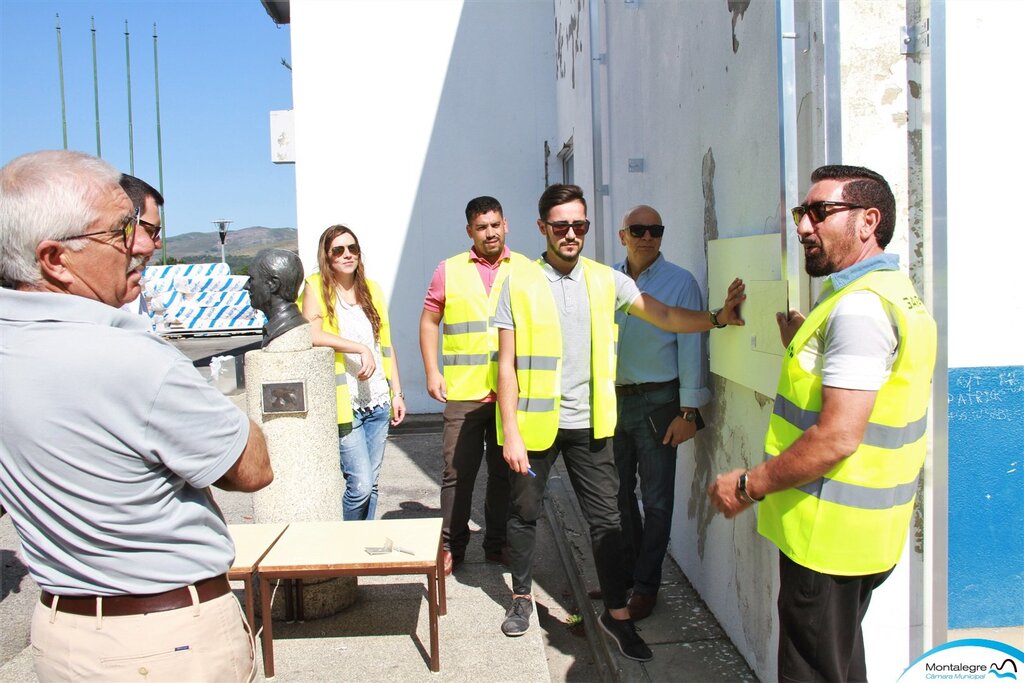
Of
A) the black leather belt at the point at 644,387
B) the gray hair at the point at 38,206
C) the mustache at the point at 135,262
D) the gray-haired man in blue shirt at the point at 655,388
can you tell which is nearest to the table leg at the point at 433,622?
the gray-haired man in blue shirt at the point at 655,388

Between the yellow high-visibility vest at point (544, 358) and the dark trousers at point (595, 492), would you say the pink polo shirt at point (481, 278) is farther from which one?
the dark trousers at point (595, 492)

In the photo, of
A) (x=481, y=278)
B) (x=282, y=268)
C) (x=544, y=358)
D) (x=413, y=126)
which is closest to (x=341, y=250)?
(x=282, y=268)

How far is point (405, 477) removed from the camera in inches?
271

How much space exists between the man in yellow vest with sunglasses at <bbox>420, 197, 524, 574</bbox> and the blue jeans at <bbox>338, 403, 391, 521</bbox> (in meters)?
0.35

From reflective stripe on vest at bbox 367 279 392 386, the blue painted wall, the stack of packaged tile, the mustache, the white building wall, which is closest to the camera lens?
the mustache

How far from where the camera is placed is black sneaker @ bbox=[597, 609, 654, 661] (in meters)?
3.53

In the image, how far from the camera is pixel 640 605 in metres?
3.97

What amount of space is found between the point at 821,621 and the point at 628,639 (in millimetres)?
1469

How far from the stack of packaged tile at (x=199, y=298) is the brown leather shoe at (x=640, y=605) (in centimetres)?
2177

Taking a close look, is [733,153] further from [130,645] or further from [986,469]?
[130,645]

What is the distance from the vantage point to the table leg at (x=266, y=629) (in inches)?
128

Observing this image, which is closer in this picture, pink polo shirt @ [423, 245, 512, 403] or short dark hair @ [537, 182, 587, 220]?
short dark hair @ [537, 182, 587, 220]

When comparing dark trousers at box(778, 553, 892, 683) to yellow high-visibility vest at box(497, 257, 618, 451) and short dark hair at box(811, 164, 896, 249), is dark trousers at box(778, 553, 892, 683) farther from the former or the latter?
yellow high-visibility vest at box(497, 257, 618, 451)

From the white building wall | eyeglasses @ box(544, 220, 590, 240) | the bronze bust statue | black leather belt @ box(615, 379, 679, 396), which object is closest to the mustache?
the bronze bust statue
